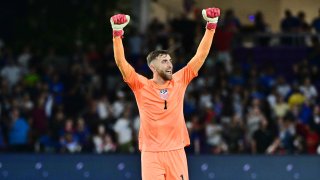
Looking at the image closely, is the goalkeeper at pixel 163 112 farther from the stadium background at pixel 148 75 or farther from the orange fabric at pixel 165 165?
the stadium background at pixel 148 75

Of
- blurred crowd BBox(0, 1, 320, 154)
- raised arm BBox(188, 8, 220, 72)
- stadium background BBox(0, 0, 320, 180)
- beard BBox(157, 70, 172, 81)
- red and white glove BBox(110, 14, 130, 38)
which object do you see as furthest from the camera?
blurred crowd BBox(0, 1, 320, 154)

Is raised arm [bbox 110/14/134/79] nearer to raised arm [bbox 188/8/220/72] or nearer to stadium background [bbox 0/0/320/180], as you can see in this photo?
raised arm [bbox 188/8/220/72]

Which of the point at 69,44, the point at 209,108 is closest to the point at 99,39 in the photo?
the point at 69,44

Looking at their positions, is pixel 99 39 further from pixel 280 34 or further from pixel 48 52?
pixel 280 34

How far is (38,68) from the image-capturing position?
23.2 m

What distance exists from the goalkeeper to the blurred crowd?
8.91 m

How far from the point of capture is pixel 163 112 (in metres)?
10.4

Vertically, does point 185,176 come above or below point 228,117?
above

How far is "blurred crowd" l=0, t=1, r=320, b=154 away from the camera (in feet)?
65.1

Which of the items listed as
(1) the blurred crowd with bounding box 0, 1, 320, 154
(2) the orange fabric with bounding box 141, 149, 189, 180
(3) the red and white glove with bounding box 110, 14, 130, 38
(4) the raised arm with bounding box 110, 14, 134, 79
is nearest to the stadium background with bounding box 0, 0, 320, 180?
(1) the blurred crowd with bounding box 0, 1, 320, 154

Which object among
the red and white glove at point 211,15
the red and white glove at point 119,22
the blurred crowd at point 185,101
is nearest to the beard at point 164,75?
the red and white glove at point 119,22

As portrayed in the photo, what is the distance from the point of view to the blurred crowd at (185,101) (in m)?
19.8

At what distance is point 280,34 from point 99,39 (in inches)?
168

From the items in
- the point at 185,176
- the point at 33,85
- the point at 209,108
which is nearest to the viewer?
the point at 185,176
